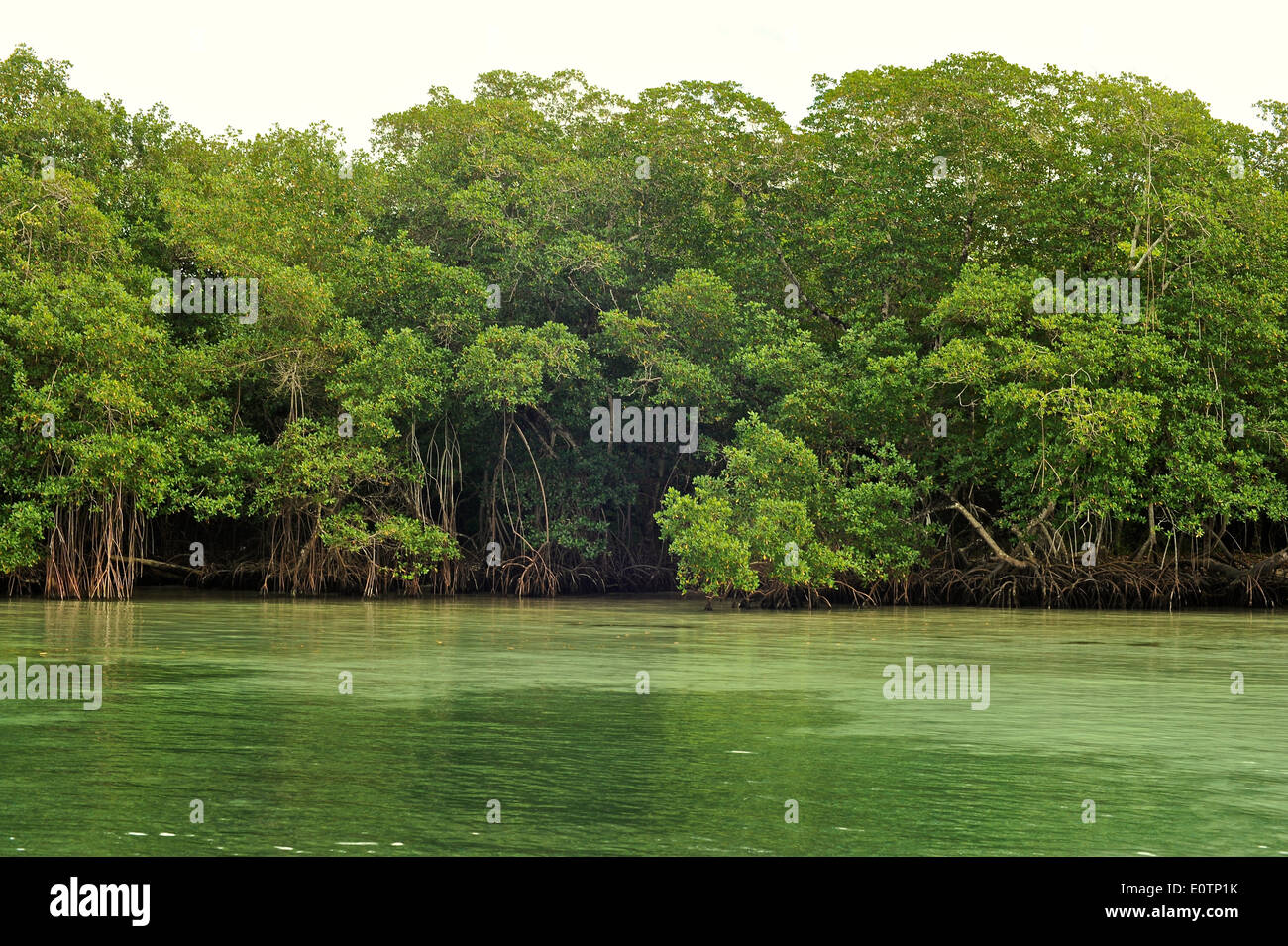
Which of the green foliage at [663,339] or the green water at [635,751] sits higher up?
the green foliage at [663,339]

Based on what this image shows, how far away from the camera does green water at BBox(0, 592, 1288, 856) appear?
6309 millimetres

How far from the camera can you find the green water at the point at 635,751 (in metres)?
6.31

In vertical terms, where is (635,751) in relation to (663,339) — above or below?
below

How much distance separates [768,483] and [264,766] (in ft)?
60.5

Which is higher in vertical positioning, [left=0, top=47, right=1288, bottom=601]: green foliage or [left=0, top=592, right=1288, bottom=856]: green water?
[left=0, top=47, right=1288, bottom=601]: green foliage

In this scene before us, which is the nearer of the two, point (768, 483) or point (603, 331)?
point (768, 483)

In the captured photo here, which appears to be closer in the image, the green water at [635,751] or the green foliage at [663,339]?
the green water at [635,751]

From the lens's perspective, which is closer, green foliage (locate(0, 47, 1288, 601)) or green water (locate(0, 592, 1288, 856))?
green water (locate(0, 592, 1288, 856))

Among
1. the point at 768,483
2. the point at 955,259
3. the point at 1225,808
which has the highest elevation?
the point at 955,259

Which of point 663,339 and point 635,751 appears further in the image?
point 663,339

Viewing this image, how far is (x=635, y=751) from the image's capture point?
8641 millimetres
